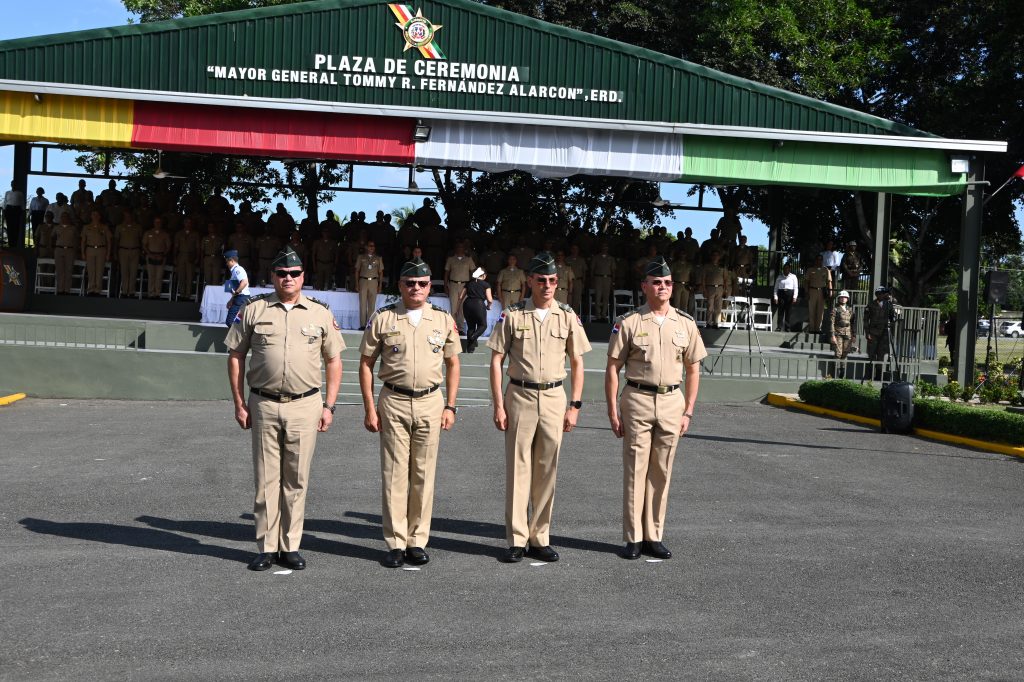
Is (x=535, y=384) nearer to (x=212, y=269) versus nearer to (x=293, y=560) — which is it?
(x=293, y=560)

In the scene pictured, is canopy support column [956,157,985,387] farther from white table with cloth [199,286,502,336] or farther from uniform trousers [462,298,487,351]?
uniform trousers [462,298,487,351]

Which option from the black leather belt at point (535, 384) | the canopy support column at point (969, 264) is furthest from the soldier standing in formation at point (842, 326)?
the black leather belt at point (535, 384)

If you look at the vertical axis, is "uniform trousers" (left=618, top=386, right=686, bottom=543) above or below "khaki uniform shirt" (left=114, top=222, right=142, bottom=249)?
below

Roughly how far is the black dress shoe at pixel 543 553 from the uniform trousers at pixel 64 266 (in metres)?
19.3

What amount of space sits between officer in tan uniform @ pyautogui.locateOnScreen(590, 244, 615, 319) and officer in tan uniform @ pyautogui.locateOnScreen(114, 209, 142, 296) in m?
9.66

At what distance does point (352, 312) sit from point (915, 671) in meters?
17.6

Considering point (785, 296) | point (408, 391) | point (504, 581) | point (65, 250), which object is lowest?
point (504, 581)

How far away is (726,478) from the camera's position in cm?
1114

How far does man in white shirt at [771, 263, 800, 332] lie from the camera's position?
25.0 m

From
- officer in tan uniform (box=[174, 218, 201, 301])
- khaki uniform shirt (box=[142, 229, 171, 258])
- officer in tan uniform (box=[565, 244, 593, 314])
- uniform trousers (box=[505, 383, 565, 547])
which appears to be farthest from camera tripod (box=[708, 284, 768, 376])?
uniform trousers (box=[505, 383, 565, 547])

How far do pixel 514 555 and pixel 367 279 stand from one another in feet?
49.3

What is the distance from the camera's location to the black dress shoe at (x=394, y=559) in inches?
285

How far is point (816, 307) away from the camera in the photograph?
24641mm

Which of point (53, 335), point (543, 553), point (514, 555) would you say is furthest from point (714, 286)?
point (514, 555)
